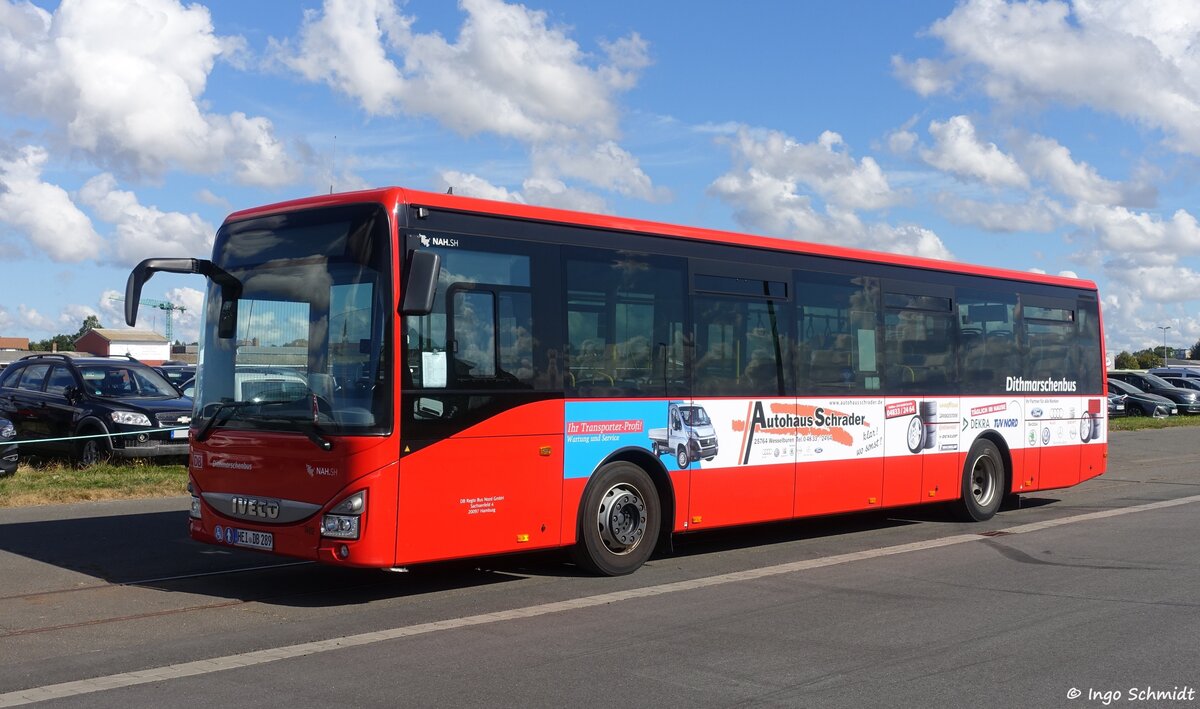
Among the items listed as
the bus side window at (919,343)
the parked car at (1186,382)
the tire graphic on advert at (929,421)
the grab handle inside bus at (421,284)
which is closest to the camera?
the grab handle inside bus at (421,284)

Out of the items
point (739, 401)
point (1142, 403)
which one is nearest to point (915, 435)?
point (739, 401)

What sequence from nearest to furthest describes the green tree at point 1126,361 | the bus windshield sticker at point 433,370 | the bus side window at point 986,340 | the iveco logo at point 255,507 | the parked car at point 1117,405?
the bus windshield sticker at point 433,370
the iveco logo at point 255,507
the bus side window at point 986,340
the parked car at point 1117,405
the green tree at point 1126,361

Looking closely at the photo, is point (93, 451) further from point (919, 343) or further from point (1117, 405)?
point (1117, 405)

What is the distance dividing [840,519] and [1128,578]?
5220 millimetres

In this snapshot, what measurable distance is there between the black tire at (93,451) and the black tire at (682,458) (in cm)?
1049

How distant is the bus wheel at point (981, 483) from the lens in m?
14.9

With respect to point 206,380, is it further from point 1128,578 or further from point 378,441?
point 1128,578

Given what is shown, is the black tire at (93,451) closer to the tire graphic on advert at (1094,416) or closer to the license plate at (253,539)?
the license plate at (253,539)

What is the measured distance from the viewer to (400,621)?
8.49 metres

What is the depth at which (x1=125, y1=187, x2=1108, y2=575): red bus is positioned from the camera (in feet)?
28.7

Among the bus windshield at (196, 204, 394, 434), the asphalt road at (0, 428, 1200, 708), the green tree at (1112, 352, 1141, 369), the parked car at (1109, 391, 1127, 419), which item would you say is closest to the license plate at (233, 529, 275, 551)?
the asphalt road at (0, 428, 1200, 708)

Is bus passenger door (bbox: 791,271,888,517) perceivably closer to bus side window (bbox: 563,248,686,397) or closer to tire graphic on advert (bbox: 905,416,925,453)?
tire graphic on advert (bbox: 905,416,925,453)

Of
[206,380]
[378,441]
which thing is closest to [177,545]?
[206,380]

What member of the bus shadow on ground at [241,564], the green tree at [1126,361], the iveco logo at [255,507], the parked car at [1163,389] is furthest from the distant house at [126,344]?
the green tree at [1126,361]
